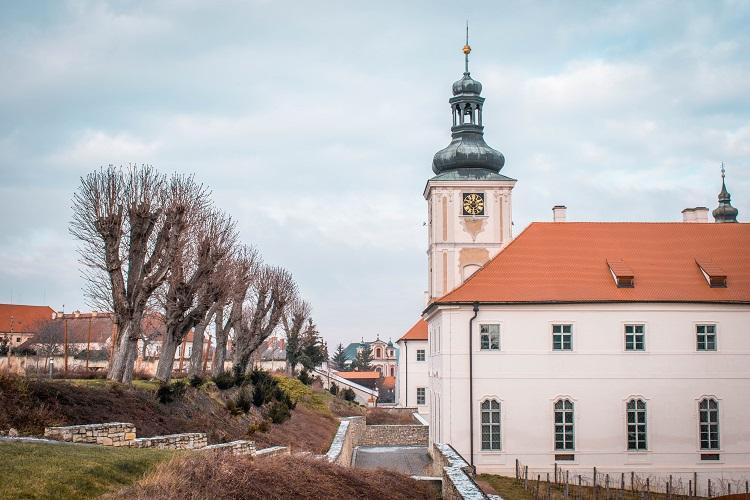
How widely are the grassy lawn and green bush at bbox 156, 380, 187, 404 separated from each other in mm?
11216

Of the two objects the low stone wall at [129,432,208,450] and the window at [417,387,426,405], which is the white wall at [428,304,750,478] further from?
the window at [417,387,426,405]

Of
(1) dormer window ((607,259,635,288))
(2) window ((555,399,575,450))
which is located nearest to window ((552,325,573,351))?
(2) window ((555,399,575,450))

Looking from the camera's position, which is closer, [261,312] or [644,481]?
[644,481]

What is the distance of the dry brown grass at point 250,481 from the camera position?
10.2m

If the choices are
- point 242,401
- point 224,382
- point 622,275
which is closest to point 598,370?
point 622,275

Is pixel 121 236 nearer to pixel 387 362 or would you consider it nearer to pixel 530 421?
pixel 530 421

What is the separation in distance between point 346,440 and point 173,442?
47.2 feet

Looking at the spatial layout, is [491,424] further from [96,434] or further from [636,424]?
[96,434]

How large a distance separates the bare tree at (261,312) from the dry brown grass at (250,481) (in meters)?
29.4

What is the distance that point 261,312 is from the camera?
4675cm

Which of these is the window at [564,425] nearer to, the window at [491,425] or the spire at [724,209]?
the window at [491,425]

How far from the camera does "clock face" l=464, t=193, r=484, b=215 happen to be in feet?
150

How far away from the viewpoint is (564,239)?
33.5 meters

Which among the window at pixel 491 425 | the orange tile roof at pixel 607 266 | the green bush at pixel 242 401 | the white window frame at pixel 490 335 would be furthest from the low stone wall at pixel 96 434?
the white window frame at pixel 490 335
